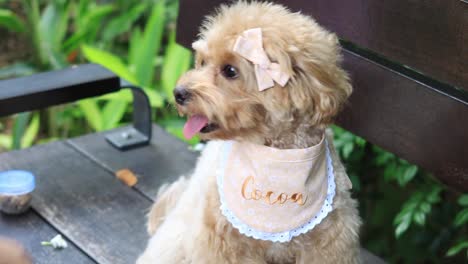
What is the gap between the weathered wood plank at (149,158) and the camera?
2861 mm

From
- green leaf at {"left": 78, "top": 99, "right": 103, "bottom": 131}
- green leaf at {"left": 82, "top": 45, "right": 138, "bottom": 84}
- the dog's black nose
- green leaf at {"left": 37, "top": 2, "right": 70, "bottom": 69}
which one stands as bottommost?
green leaf at {"left": 78, "top": 99, "right": 103, "bottom": 131}

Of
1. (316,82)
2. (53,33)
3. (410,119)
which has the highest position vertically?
(316,82)

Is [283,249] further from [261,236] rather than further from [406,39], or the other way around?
[406,39]

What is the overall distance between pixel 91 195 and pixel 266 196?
935 mm

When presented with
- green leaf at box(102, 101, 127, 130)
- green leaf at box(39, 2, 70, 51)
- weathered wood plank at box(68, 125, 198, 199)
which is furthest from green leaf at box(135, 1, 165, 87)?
weathered wood plank at box(68, 125, 198, 199)

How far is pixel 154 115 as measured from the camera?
3.98 meters

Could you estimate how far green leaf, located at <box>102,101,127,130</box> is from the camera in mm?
3707

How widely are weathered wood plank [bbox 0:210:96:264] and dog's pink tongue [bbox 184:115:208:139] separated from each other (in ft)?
2.16

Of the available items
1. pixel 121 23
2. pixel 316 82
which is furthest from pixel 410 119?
pixel 121 23

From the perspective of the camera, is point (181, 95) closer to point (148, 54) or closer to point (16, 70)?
point (148, 54)

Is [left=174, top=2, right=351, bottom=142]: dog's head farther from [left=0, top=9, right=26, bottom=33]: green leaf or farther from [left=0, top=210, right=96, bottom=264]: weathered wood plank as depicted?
[left=0, top=9, right=26, bottom=33]: green leaf

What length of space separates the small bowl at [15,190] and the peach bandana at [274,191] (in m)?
0.83

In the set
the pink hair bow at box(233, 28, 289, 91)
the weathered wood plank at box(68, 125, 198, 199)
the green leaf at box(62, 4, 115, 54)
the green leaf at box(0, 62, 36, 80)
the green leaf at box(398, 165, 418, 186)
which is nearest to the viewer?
the pink hair bow at box(233, 28, 289, 91)

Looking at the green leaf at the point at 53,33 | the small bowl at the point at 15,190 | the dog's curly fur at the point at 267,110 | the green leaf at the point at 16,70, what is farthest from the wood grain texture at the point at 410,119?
the green leaf at the point at 16,70
